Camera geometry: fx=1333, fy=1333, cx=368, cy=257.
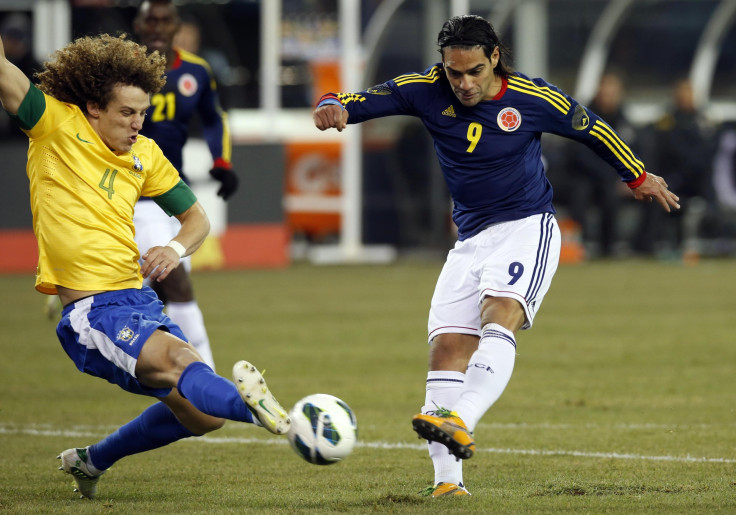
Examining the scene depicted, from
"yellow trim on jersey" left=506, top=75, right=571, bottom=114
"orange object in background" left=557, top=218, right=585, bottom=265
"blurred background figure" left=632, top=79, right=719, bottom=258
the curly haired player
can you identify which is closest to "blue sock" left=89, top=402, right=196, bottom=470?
the curly haired player

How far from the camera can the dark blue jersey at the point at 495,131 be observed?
5.78 meters

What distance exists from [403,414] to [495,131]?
273 centimetres

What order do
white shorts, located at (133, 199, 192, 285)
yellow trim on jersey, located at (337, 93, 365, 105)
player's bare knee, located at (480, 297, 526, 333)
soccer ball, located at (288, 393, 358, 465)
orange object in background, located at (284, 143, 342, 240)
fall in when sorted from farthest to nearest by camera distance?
1. orange object in background, located at (284, 143, 342, 240)
2. white shorts, located at (133, 199, 192, 285)
3. yellow trim on jersey, located at (337, 93, 365, 105)
4. player's bare knee, located at (480, 297, 526, 333)
5. soccer ball, located at (288, 393, 358, 465)

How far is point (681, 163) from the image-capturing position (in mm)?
20859

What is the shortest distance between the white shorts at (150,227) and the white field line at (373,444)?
1.07 m

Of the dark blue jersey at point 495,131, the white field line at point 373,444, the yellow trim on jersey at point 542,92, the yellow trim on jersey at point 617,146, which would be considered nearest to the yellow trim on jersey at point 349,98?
the dark blue jersey at point 495,131

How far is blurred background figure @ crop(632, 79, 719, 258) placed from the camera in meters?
20.7

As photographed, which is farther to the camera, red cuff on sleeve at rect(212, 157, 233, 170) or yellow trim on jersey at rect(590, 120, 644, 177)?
red cuff on sleeve at rect(212, 157, 233, 170)

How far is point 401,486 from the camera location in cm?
582

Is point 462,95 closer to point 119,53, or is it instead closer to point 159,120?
point 119,53

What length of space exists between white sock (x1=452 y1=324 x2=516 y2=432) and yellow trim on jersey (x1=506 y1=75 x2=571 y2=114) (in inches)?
42.4

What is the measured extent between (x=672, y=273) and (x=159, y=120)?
11.5 meters

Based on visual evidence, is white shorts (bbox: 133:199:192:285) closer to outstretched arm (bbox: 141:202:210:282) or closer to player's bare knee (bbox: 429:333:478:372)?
outstretched arm (bbox: 141:202:210:282)

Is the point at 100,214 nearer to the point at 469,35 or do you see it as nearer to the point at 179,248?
the point at 179,248
